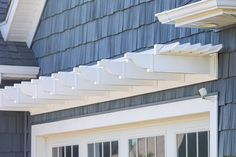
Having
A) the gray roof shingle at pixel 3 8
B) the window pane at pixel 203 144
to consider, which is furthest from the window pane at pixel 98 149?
the gray roof shingle at pixel 3 8

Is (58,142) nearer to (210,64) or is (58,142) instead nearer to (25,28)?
(25,28)

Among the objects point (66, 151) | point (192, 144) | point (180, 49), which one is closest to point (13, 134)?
point (66, 151)

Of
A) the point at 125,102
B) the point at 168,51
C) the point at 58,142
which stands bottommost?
the point at 58,142

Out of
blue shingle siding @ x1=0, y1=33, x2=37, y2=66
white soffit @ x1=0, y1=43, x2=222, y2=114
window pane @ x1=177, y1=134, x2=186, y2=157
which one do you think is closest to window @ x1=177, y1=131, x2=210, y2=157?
window pane @ x1=177, y1=134, x2=186, y2=157

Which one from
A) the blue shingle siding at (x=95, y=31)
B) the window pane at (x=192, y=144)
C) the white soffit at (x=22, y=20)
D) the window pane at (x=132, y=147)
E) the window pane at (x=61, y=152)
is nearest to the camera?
the window pane at (x=192, y=144)

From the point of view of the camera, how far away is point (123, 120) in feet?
23.7

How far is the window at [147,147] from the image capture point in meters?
6.87

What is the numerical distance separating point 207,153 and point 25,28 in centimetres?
415

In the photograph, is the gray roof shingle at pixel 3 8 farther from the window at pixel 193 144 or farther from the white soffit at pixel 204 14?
the white soffit at pixel 204 14

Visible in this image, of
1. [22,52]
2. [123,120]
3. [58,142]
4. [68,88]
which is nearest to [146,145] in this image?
[123,120]

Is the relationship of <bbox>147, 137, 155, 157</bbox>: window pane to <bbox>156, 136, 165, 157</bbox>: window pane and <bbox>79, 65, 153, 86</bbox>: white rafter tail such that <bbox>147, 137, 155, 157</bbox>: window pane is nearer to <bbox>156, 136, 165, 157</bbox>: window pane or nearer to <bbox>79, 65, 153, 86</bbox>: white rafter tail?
<bbox>156, 136, 165, 157</bbox>: window pane

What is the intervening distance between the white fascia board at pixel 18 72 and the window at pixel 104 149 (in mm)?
1440

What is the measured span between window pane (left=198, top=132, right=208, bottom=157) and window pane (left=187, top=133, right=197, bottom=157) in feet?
0.22

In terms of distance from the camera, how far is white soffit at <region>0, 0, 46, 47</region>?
9336mm
